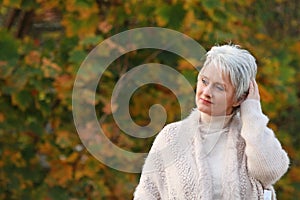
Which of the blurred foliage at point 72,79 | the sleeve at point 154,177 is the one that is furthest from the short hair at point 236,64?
the blurred foliage at point 72,79

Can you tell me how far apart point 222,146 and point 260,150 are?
147 mm

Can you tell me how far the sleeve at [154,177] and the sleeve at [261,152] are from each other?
29cm

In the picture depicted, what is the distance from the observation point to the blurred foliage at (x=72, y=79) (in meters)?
5.94

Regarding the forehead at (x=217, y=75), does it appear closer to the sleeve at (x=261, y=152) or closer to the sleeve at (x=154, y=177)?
the sleeve at (x=261, y=152)

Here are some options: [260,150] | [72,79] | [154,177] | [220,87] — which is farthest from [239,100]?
[72,79]

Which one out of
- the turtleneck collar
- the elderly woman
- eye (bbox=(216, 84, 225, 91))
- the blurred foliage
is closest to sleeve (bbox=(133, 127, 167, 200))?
the elderly woman

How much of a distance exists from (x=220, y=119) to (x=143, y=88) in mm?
3552

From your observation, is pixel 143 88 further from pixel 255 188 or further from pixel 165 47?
pixel 255 188

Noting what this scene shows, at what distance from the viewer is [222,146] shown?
2.81 meters

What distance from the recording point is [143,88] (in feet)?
→ 20.8

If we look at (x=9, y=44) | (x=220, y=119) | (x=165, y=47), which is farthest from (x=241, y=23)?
(x=220, y=119)

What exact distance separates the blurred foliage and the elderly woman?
2.87 meters

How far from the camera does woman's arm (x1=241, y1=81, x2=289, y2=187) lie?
271 cm

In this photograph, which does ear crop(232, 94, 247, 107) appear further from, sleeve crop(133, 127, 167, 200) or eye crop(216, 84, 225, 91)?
sleeve crop(133, 127, 167, 200)
